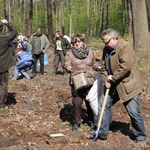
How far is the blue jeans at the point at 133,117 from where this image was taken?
546cm

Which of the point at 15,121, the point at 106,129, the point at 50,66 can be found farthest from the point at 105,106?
the point at 50,66

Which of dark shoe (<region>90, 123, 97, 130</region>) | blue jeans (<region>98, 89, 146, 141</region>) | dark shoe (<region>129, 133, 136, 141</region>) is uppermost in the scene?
blue jeans (<region>98, 89, 146, 141</region>)

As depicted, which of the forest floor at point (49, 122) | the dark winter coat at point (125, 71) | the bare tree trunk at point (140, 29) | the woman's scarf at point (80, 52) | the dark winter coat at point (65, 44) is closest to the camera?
the dark winter coat at point (125, 71)

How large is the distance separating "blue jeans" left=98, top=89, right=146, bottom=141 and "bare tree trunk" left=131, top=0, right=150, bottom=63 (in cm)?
636

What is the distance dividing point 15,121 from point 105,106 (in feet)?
7.71

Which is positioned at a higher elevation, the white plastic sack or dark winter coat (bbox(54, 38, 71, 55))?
dark winter coat (bbox(54, 38, 71, 55))

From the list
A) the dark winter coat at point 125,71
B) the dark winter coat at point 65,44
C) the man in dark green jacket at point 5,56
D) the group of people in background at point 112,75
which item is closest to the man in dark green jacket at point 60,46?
the dark winter coat at point 65,44

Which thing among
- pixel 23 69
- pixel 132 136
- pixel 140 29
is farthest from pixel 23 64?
pixel 132 136

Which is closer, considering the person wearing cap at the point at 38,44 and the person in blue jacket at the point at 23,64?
the person in blue jacket at the point at 23,64

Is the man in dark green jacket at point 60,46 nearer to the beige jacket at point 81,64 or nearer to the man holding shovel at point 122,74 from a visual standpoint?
the beige jacket at point 81,64

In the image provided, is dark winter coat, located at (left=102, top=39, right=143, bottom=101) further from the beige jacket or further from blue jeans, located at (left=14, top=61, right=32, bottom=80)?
blue jeans, located at (left=14, top=61, right=32, bottom=80)

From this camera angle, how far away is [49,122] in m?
7.08

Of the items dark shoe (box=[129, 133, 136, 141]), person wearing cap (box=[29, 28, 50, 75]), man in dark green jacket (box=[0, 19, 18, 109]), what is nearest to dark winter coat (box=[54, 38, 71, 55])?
person wearing cap (box=[29, 28, 50, 75])

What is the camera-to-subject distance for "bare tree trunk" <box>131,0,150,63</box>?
11.7 metres
